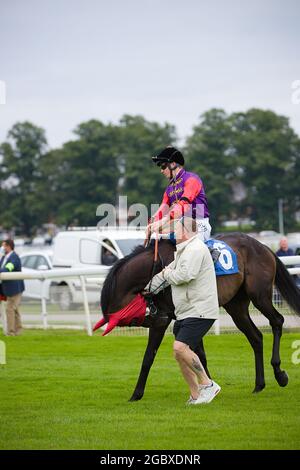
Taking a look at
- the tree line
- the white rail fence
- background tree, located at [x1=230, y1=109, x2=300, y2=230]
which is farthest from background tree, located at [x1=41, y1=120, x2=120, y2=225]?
the white rail fence

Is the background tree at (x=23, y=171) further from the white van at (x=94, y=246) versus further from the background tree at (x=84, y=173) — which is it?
the white van at (x=94, y=246)

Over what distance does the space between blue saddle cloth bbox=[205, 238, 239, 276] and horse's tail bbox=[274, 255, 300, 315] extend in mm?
911

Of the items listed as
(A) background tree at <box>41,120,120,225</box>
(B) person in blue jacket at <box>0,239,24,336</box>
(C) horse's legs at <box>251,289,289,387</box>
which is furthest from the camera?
(A) background tree at <box>41,120,120,225</box>

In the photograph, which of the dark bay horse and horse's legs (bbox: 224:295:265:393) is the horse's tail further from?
horse's legs (bbox: 224:295:265:393)

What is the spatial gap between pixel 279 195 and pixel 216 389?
6759 centimetres

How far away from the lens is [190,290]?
7.61 metres

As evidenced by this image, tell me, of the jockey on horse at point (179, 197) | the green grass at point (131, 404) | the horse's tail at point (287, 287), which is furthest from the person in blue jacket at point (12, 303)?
the jockey on horse at point (179, 197)

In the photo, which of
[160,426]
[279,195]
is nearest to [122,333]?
[160,426]

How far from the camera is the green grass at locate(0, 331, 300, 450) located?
631 cm

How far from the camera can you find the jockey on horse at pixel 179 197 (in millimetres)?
8430

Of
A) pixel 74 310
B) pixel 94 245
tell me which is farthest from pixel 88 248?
pixel 74 310

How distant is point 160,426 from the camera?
6.80 metres

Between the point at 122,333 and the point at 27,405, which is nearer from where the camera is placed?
the point at 27,405

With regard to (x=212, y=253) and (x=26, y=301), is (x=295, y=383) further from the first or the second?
(x=26, y=301)
